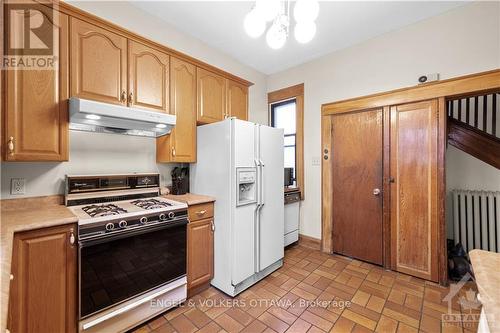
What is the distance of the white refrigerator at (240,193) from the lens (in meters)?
2.07

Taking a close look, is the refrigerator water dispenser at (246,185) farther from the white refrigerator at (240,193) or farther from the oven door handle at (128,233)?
the oven door handle at (128,233)

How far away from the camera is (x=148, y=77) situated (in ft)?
6.70

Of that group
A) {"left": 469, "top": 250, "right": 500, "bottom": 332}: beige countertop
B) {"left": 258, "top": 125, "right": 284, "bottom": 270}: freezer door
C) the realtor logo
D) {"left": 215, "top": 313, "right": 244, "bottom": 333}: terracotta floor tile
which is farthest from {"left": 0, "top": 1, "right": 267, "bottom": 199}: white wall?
{"left": 469, "top": 250, "right": 500, "bottom": 332}: beige countertop

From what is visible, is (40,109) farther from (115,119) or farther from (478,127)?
(478,127)

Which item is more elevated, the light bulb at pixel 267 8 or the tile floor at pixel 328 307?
the light bulb at pixel 267 8

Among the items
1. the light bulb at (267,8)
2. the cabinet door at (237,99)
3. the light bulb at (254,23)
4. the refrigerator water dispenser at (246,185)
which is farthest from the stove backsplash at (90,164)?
the light bulb at (267,8)

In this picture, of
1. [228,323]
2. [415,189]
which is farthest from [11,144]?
[415,189]

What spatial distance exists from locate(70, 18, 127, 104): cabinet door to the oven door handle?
3.50 feet

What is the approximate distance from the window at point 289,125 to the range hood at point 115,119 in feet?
6.62

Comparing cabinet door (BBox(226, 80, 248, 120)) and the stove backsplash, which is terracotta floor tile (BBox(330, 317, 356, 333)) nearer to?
the stove backsplash

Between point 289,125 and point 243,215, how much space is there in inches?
79.6

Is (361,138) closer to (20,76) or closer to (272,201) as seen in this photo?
(272,201)

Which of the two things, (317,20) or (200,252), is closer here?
(200,252)

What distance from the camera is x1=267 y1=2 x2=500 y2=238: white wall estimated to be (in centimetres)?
207
